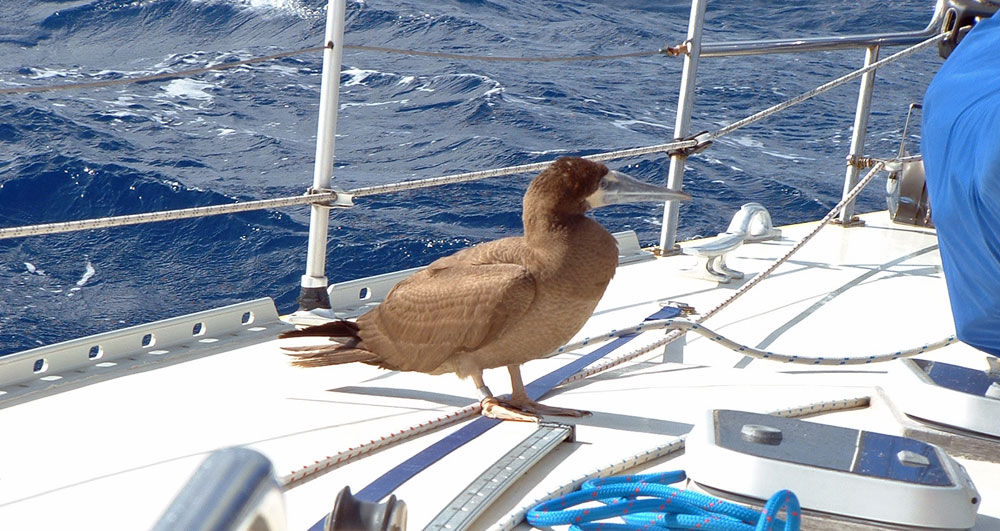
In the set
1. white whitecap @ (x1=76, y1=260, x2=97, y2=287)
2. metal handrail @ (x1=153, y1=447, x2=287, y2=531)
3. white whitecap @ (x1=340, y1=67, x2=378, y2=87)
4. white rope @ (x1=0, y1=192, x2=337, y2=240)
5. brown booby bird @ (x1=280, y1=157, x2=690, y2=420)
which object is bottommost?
metal handrail @ (x1=153, y1=447, x2=287, y2=531)

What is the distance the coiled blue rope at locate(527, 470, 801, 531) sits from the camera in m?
1.48

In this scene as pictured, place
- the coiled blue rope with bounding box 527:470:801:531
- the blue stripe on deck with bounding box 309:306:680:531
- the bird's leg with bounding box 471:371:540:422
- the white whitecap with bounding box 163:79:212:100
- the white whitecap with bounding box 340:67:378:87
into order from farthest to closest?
the white whitecap with bounding box 340:67:378:87
the white whitecap with bounding box 163:79:212:100
the bird's leg with bounding box 471:371:540:422
the blue stripe on deck with bounding box 309:306:680:531
the coiled blue rope with bounding box 527:470:801:531

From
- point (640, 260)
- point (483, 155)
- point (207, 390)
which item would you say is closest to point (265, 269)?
point (483, 155)

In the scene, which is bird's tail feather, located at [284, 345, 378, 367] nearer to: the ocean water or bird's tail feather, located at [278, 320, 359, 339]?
bird's tail feather, located at [278, 320, 359, 339]

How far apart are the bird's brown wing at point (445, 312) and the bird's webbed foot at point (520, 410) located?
135 mm

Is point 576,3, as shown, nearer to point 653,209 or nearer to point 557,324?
point 653,209

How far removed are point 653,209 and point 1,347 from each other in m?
6.10

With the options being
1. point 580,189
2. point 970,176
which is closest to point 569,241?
point 580,189

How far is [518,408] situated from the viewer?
2.30 metres

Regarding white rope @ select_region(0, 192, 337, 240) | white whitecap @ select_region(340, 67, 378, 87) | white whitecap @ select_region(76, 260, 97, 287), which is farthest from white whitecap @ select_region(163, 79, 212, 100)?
white rope @ select_region(0, 192, 337, 240)

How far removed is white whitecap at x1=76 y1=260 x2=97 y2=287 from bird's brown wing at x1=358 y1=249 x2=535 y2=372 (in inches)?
264

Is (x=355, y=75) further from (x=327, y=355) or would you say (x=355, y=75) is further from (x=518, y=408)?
(x=518, y=408)

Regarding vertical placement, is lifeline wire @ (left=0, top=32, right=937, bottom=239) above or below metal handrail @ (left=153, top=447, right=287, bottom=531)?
above

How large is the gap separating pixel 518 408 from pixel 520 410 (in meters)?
0.02
